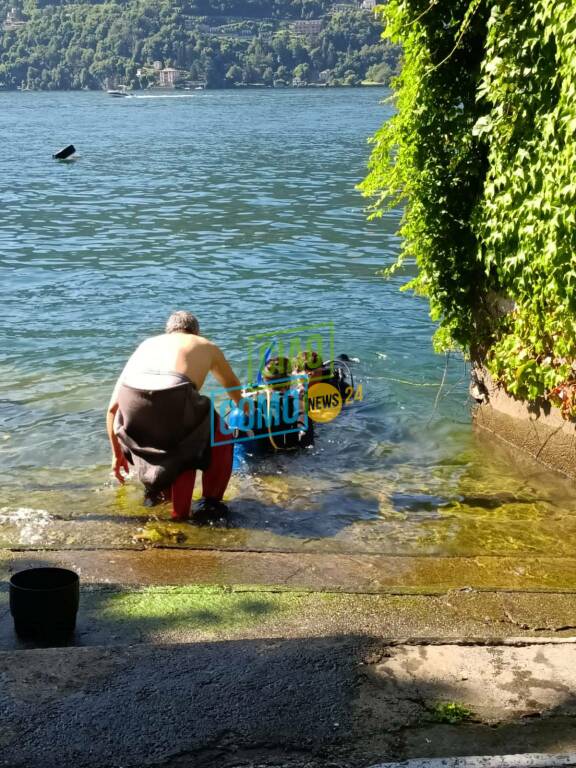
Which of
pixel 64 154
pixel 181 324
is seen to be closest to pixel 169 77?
pixel 64 154

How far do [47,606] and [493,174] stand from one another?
576cm

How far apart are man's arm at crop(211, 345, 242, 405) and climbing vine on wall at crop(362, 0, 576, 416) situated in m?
2.75

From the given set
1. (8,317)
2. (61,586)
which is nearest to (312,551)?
(61,586)

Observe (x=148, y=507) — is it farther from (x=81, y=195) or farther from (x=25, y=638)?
(x=81, y=195)

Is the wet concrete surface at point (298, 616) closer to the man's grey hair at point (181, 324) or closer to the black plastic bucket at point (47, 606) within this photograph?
→ the black plastic bucket at point (47, 606)

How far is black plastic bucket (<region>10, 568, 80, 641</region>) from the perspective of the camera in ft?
18.0

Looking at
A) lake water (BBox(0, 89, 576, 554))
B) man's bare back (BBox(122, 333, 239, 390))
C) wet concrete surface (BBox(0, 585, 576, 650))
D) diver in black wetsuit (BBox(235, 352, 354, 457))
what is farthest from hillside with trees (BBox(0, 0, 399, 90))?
wet concrete surface (BBox(0, 585, 576, 650))

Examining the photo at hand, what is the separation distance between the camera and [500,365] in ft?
32.8

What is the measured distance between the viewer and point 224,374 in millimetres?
8305

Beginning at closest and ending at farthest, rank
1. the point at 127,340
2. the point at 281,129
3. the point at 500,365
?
the point at 500,365 → the point at 127,340 → the point at 281,129

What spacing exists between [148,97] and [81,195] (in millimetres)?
114426

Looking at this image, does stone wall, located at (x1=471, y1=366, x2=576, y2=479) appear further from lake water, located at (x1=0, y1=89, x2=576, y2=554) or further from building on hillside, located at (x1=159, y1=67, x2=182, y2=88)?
building on hillside, located at (x1=159, y1=67, x2=182, y2=88)

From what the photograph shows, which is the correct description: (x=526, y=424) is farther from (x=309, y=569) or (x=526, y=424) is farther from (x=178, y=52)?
(x=178, y=52)

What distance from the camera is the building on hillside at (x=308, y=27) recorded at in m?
186
